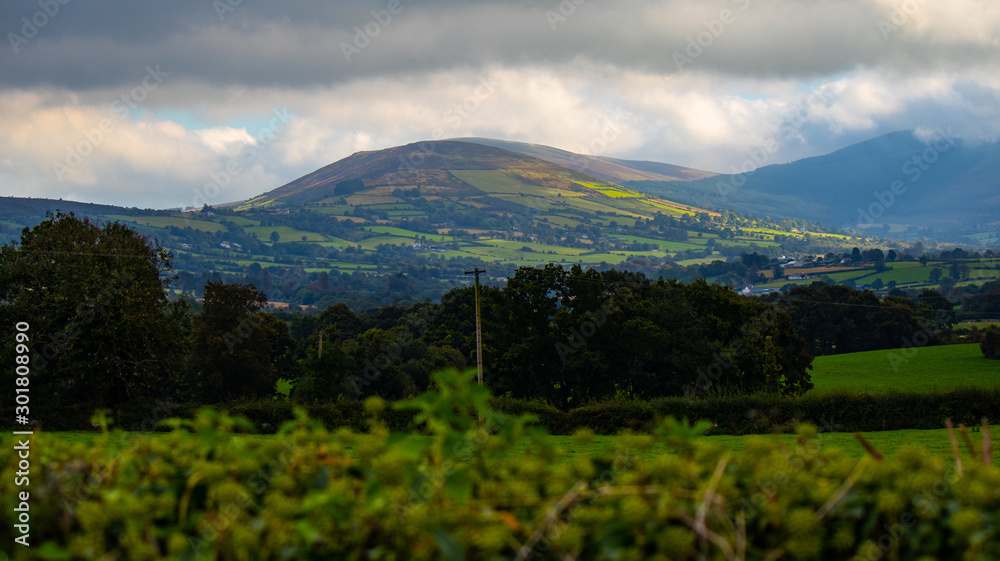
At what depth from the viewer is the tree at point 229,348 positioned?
47469mm

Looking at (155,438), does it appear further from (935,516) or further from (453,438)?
(935,516)

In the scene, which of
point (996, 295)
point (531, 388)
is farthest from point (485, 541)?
point (996, 295)

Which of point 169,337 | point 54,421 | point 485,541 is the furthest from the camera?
point 169,337

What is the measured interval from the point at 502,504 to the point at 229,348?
156ft

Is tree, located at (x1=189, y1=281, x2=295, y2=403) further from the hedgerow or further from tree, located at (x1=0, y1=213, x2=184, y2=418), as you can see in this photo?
the hedgerow

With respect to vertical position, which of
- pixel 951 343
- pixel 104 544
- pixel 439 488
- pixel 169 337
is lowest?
pixel 951 343

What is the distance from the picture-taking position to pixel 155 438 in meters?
3.01

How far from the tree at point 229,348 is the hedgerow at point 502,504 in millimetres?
46194

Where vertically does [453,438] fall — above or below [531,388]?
above

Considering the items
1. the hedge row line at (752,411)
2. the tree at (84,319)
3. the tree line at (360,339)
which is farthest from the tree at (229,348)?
the hedge row line at (752,411)

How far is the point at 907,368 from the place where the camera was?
71.5 meters

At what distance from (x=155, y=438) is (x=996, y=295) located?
123 m

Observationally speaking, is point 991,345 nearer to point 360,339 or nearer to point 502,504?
point 360,339

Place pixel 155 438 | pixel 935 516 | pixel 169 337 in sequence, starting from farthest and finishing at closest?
pixel 169 337 < pixel 155 438 < pixel 935 516
